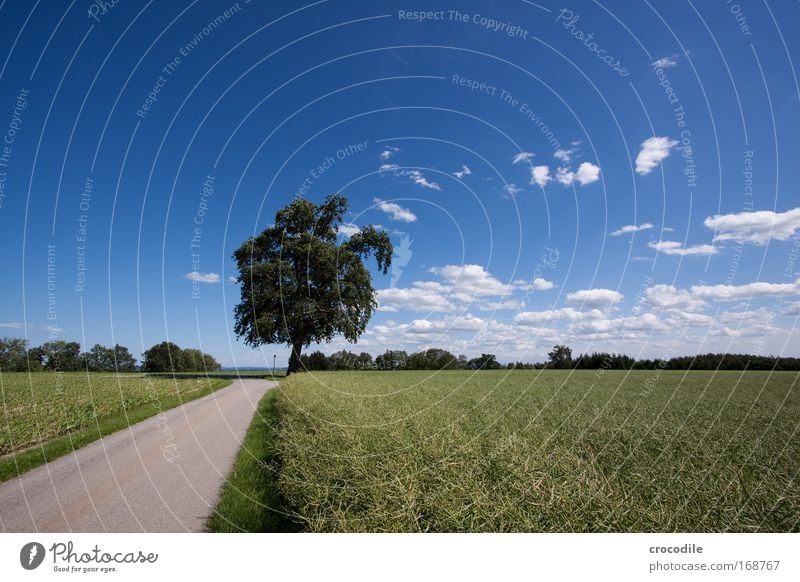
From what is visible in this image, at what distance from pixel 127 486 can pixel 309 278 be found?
29466mm

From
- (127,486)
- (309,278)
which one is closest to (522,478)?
(127,486)

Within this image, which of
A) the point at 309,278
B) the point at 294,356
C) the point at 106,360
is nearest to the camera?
the point at 309,278

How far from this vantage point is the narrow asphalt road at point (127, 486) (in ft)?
19.9

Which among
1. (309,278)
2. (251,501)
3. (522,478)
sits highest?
(309,278)

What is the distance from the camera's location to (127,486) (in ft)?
25.2

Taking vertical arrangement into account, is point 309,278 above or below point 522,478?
above

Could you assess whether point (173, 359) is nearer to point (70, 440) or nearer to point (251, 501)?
point (70, 440)

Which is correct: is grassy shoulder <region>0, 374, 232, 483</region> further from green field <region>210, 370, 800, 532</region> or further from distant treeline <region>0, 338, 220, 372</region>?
distant treeline <region>0, 338, 220, 372</region>

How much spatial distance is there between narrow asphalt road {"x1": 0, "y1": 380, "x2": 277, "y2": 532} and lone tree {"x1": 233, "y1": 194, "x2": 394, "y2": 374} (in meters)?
23.7

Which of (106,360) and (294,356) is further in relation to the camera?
(106,360)

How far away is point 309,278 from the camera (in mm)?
36625

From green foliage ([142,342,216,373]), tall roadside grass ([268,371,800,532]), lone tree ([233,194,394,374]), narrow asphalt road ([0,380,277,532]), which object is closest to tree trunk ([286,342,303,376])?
lone tree ([233,194,394,374])

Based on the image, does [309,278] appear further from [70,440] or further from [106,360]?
[106,360]

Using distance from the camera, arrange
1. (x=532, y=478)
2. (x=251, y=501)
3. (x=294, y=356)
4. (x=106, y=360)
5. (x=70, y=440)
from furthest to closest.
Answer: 1. (x=106, y=360)
2. (x=294, y=356)
3. (x=70, y=440)
4. (x=251, y=501)
5. (x=532, y=478)
